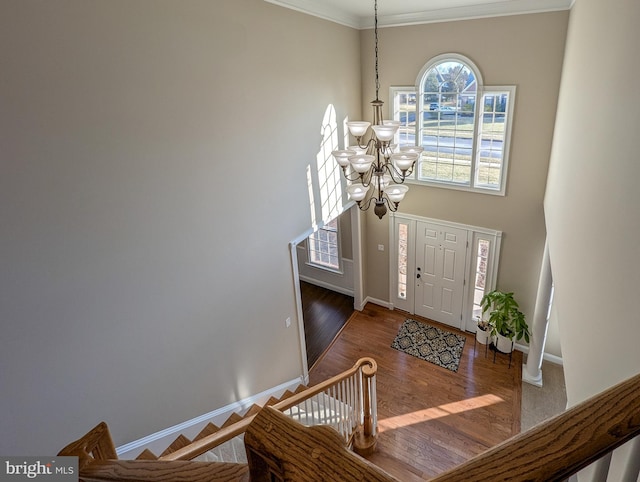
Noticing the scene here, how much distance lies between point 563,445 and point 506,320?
5.52 m

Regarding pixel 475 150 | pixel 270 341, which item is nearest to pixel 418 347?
pixel 270 341

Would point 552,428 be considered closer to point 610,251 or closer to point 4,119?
point 610,251

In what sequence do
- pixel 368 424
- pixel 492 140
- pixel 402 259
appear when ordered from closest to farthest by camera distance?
pixel 368 424, pixel 492 140, pixel 402 259

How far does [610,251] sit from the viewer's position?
5.92 feet

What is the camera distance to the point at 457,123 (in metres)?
5.38

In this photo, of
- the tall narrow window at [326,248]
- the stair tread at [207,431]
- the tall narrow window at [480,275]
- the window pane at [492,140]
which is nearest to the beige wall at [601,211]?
the window pane at [492,140]

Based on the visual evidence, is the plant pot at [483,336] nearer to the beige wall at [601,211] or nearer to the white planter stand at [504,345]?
the white planter stand at [504,345]

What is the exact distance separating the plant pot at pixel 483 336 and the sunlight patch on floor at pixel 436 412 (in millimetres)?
996

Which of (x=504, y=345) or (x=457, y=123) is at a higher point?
(x=457, y=123)

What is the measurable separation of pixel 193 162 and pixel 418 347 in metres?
4.48

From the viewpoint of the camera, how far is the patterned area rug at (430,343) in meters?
5.77

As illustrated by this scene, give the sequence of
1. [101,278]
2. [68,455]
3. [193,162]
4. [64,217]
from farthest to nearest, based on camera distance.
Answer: [193,162] → [101,278] → [64,217] → [68,455]

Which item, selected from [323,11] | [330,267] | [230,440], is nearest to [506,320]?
[330,267]

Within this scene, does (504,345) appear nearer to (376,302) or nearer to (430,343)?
(430,343)
